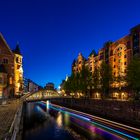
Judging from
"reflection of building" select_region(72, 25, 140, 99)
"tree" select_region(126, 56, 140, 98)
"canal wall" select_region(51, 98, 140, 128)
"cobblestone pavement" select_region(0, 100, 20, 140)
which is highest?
"reflection of building" select_region(72, 25, 140, 99)

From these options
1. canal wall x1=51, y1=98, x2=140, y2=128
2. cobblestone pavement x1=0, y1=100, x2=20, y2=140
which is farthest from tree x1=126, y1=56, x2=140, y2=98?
cobblestone pavement x1=0, y1=100, x2=20, y2=140

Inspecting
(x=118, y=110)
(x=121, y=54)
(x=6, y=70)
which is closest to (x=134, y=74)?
(x=118, y=110)

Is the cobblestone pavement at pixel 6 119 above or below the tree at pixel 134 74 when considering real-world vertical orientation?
below

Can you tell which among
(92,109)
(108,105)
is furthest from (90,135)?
(92,109)

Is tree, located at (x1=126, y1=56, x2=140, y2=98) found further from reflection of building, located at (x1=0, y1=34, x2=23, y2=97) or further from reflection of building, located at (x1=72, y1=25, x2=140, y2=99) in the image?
reflection of building, located at (x1=0, y1=34, x2=23, y2=97)

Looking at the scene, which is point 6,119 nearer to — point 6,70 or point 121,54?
point 6,70

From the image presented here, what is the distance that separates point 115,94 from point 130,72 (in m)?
36.8

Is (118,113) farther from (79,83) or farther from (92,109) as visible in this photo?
(79,83)

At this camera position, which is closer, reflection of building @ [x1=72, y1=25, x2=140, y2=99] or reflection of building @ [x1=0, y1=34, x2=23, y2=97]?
reflection of building @ [x1=0, y1=34, x2=23, y2=97]

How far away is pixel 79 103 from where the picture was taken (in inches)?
3216

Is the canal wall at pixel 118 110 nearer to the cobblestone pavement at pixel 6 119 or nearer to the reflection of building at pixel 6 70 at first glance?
the cobblestone pavement at pixel 6 119

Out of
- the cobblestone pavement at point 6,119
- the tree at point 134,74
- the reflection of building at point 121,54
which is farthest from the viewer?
the reflection of building at point 121,54

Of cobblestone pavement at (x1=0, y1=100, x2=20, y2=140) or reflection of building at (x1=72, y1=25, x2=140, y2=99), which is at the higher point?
reflection of building at (x1=72, y1=25, x2=140, y2=99)

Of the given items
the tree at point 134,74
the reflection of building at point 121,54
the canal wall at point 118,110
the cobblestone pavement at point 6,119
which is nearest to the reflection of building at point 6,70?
the canal wall at point 118,110
